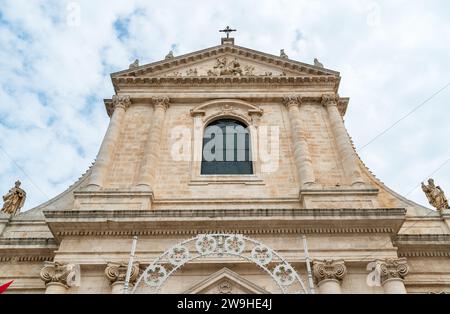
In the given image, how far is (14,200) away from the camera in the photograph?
13461mm

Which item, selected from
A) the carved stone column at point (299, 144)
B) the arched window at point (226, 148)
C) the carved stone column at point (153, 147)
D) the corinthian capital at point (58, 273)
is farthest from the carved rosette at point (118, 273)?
the carved stone column at point (299, 144)

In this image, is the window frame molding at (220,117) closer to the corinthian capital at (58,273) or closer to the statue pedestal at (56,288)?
the corinthian capital at (58,273)

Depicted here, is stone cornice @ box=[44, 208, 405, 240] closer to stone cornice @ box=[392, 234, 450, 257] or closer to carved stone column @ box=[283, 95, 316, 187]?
stone cornice @ box=[392, 234, 450, 257]

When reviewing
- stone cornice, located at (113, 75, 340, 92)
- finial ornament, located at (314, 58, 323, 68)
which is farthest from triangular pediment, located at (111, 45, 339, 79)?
finial ornament, located at (314, 58, 323, 68)

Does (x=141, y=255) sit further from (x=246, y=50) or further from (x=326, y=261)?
(x=246, y=50)

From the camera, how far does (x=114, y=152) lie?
14.4 meters

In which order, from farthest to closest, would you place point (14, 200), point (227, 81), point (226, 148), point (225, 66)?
point (225, 66) → point (227, 81) → point (226, 148) → point (14, 200)

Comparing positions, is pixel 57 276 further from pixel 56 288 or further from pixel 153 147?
pixel 153 147

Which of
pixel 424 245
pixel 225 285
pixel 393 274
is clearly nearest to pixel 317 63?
pixel 424 245

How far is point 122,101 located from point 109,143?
2.31 m

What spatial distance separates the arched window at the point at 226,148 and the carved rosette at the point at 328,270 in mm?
4556

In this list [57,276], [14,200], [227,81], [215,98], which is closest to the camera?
[57,276]

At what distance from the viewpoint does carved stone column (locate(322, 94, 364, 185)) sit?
43.0ft
